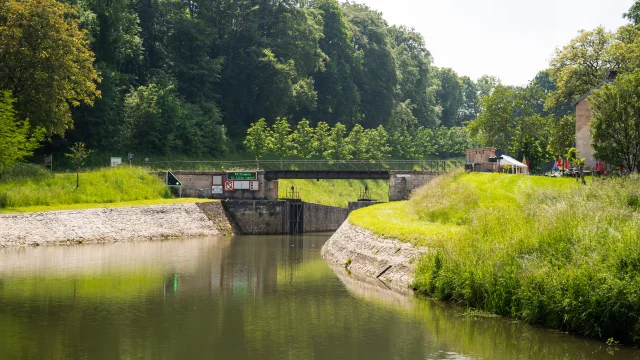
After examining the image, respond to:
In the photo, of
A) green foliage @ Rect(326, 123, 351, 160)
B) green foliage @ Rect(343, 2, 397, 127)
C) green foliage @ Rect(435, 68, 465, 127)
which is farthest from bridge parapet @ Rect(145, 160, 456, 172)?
green foliage @ Rect(435, 68, 465, 127)

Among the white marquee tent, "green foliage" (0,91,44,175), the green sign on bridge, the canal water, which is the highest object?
"green foliage" (0,91,44,175)

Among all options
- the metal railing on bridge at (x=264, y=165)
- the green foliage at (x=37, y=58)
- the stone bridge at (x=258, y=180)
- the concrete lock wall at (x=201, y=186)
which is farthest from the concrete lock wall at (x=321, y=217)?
the green foliage at (x=37, y=58)

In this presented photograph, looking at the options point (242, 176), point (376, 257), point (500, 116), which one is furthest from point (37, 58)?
point (500, 116)

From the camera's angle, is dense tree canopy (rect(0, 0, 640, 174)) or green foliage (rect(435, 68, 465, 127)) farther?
green foliage (rect(435, 68, 465, 127))

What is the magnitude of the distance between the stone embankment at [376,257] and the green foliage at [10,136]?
26.9 m

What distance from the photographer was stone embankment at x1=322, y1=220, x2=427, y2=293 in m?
33.8

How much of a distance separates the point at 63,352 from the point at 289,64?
8979 centimetres

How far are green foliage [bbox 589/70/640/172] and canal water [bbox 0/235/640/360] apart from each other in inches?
891

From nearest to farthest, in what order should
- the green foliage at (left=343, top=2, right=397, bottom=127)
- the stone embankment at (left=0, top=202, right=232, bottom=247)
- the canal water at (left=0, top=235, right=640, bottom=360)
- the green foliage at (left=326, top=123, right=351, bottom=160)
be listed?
1. the canal water at (left=0, top=235, right=640, bottom=360)
2. the stone embankment at (left=0, top=202, right=232, bottom=247)
3. the green foliage at (left=326, top=123, right=351, bottom=160)
4. the green foliage at (left=343, top=2, right=397, bottom=127)

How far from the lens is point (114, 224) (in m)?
58.3

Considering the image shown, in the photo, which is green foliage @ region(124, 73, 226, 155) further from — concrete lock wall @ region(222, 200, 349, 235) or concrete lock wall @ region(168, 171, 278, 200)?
concrete lock wall @ region(222, 200, 349, 235)

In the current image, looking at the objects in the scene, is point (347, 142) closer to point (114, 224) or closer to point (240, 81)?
point (240, 81)

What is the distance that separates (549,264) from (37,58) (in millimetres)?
49706

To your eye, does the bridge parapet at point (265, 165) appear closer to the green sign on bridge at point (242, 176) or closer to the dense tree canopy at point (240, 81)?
the dense tree canopy at point (240, 81)
